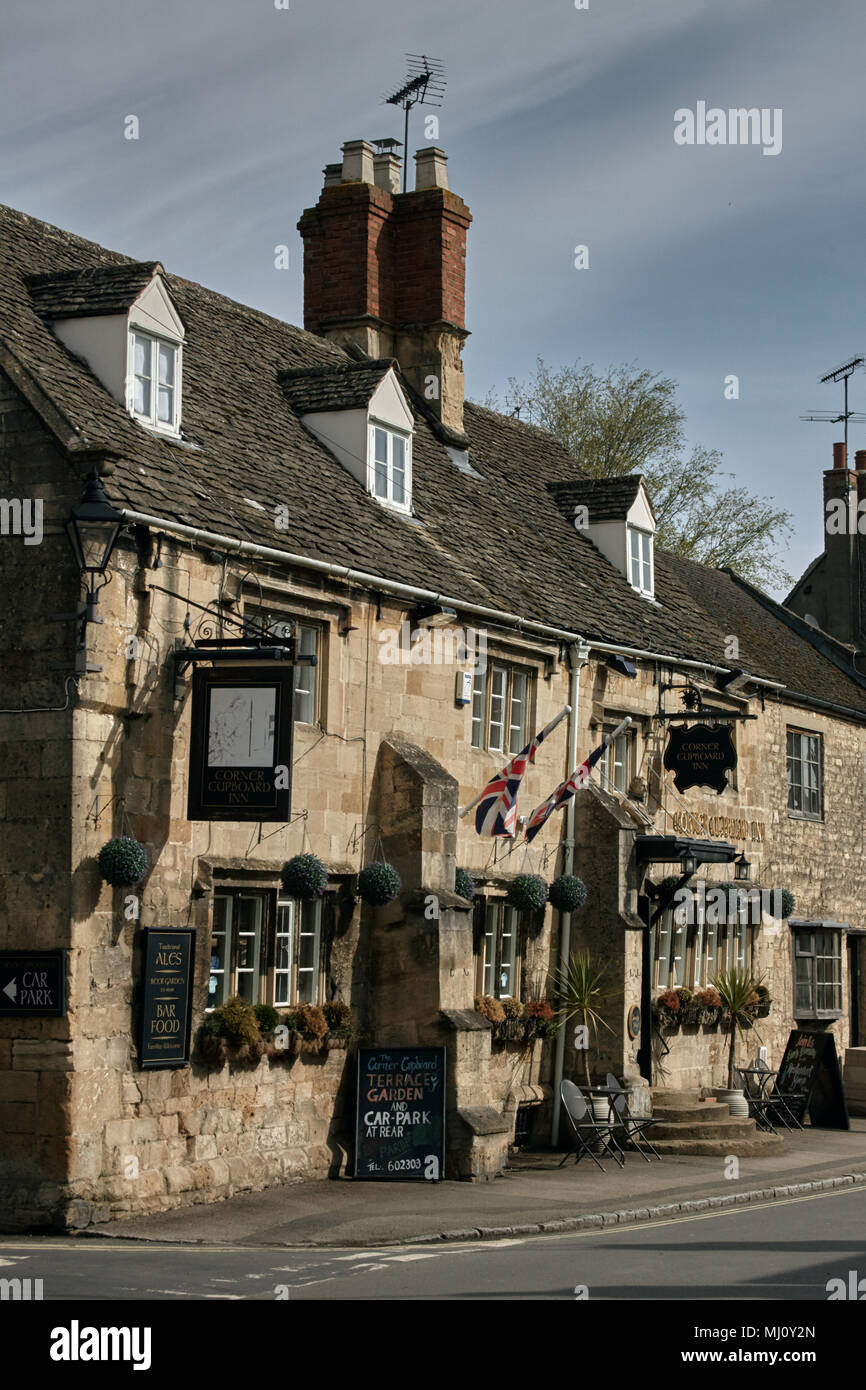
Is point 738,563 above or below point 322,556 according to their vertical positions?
above

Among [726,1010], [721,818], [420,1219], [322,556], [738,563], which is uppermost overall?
[738,563]

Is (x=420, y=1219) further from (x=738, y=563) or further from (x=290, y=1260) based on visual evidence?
(x=738, y=563)

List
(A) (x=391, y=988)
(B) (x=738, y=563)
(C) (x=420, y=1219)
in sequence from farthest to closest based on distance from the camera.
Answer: (B) (x=738, y=563)
(A) (x=391, y=988)
(C) (x=420, y=1219)

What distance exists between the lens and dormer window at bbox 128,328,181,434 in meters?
18.3

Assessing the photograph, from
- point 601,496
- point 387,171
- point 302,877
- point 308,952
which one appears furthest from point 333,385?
point 308,952

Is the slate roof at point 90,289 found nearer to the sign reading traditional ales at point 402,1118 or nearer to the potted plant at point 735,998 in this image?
the sign reading traditional ales at point 402,1118

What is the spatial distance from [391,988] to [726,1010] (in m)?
8.62

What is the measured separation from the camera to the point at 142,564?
16.3 m


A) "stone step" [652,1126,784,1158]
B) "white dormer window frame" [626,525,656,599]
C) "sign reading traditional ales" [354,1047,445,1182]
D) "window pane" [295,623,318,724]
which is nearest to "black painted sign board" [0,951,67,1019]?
"window pane" [295,623,318,724]

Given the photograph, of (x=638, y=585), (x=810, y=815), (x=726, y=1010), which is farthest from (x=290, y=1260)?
(x=810, y=815)

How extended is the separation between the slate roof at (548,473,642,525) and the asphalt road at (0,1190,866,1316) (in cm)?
1363

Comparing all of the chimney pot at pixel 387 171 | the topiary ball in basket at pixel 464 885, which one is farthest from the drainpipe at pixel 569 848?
the chimney pot at pixel 387 171

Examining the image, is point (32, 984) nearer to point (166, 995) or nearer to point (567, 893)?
point (166, 995)

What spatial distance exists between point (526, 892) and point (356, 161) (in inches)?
473
